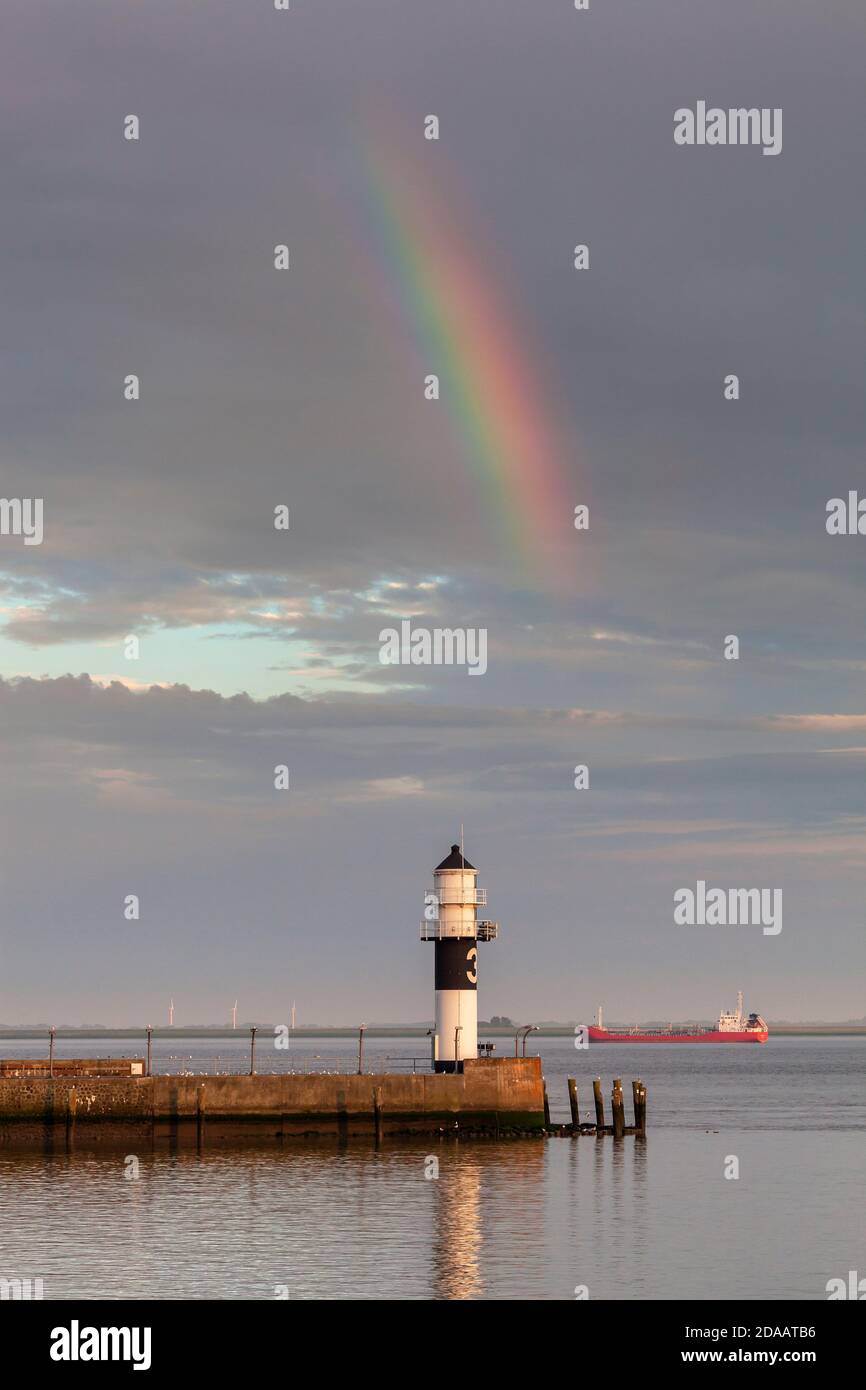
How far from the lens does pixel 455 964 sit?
248 ft

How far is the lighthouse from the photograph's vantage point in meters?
75.1

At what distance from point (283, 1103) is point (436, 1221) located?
1754 centimetres

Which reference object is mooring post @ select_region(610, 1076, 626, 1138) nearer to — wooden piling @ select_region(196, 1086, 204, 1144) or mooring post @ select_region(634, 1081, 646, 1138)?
mooring post @ select_region(634, 1081, 646, 1138)

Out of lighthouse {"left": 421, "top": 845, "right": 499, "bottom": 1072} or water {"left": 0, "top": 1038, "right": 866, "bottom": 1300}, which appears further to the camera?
lighthouse {"left": 421, "top": 845, "right": 499, "bottom": 1072}

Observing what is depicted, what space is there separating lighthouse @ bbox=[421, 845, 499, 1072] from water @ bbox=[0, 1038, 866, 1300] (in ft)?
13.4

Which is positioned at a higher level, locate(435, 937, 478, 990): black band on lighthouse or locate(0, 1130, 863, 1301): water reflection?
locate(435, 937, 478, 990): black band on lighthouse

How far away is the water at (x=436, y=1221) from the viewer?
46781 millimetres

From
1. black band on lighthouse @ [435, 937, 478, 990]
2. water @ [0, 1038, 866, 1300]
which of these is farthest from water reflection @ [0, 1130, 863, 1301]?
black band on lighthouse @ [435, 937, 478, 990]

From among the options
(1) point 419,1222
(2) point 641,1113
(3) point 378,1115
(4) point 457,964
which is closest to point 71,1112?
(3) point 378,1115

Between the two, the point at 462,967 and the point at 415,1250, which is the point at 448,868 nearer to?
the point at 462,967

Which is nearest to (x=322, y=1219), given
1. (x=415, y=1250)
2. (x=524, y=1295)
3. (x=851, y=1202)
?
(x=415, y=1250)
